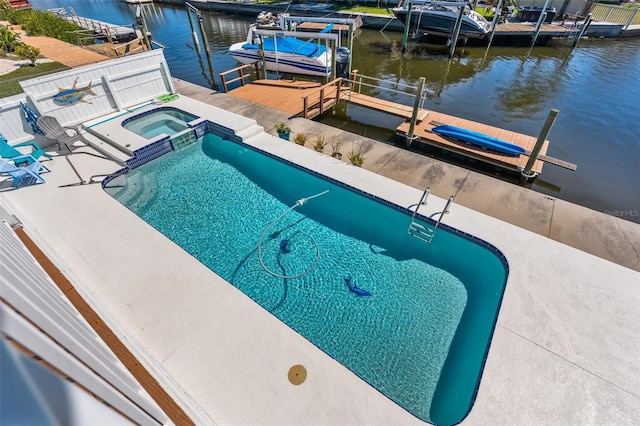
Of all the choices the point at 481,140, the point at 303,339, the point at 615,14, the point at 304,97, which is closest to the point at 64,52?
the point at 304,97

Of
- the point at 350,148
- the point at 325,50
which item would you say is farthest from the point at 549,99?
the point at 350,148

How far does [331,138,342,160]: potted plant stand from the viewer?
1002cm

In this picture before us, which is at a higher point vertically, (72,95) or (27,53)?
(72,95)

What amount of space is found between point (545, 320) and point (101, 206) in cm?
1069

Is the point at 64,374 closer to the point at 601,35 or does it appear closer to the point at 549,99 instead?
the point at 549,99

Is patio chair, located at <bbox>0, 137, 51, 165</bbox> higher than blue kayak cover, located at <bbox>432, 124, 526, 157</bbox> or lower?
higher

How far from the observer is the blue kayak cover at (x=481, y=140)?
10.6m

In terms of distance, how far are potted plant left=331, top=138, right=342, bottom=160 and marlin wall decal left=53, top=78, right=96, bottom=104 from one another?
9438 millimetres

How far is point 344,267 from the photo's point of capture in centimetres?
738

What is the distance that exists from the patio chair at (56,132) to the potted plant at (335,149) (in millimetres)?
8685

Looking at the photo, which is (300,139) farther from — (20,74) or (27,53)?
(27,53)

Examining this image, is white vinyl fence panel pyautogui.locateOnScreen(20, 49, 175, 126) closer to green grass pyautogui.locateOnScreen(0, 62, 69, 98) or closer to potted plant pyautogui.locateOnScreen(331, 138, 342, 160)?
green grass pyautogui.locateOnScreen(0, 62, 69, 98)

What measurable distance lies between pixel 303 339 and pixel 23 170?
947cm

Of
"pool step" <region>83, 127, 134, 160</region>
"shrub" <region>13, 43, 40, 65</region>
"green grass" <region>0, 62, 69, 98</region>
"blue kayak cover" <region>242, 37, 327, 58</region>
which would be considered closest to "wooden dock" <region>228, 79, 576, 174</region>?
"blue kayak cover" <region>242, 37, 327, 58</region>
